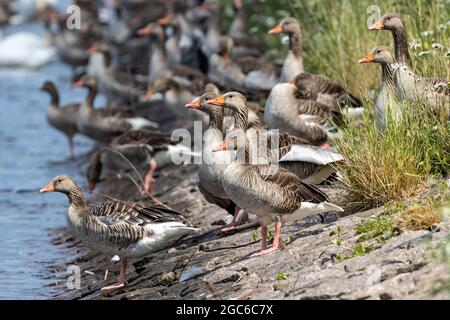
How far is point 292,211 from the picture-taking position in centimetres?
920

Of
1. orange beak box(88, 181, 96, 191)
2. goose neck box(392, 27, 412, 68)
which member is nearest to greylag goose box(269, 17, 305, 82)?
orange beak box(88, 181, 96, 191)

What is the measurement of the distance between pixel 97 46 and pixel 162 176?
7996 millimetres

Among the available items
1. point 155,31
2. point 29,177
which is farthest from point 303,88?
point 155,31

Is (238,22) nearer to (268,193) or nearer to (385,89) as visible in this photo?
(385,89)

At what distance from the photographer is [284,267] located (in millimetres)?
8453

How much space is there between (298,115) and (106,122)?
561cm

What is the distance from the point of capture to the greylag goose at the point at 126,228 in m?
9.64

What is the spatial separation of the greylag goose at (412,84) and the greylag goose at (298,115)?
1973 mm

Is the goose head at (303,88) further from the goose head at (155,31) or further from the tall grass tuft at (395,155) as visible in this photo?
the goose head at (155,31)

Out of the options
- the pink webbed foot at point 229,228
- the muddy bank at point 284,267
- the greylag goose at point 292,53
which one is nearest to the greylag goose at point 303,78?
the greylag goose at point 292,53

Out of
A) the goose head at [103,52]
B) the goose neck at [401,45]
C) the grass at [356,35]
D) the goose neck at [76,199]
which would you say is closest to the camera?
the goose neck at [76,199]

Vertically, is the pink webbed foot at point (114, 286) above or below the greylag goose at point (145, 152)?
below
